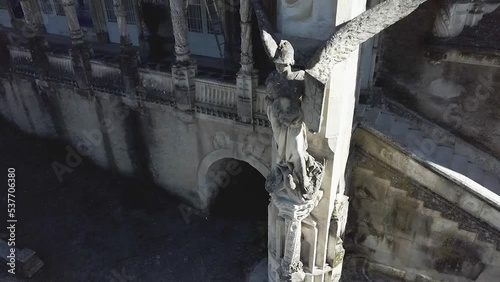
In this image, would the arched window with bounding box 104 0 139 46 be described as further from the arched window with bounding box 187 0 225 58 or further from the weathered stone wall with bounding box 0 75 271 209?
the weathered stone wall with bounding box 0 75 271 209

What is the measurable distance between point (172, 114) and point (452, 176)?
703cm

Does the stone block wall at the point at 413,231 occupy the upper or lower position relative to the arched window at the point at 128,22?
lower

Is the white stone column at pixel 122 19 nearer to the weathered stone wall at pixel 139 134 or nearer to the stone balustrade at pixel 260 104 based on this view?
the weathered stone wall at pixel 139 134

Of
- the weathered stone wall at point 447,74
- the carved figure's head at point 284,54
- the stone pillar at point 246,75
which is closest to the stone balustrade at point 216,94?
the stone pillar at point 246,75

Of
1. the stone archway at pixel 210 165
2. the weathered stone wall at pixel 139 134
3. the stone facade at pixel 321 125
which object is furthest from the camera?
the weathered stone wall at pixel 139 134

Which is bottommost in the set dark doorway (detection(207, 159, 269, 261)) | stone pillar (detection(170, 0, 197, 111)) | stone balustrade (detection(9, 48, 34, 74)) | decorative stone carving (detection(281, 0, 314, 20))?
dark doorway (detection(207, 159, 269, 261))

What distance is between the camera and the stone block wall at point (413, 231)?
8.79 meters

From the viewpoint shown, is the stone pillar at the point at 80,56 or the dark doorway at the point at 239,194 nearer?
the stone pillar at the point at 80,56

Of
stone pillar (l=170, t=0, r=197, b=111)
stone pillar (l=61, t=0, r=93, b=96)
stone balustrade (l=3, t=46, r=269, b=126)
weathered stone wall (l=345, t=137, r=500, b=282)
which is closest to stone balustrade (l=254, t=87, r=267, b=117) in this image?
stone balustrade (l=3, t=46, r=269, b=126)

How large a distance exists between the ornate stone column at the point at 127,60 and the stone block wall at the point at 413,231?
6296mm

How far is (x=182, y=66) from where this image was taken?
10.2m

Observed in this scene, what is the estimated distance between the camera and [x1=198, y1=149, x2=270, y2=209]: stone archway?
10.4 metres

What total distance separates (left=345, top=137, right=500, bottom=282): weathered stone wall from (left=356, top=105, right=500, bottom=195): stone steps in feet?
3.90

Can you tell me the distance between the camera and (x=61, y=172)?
1370cm
